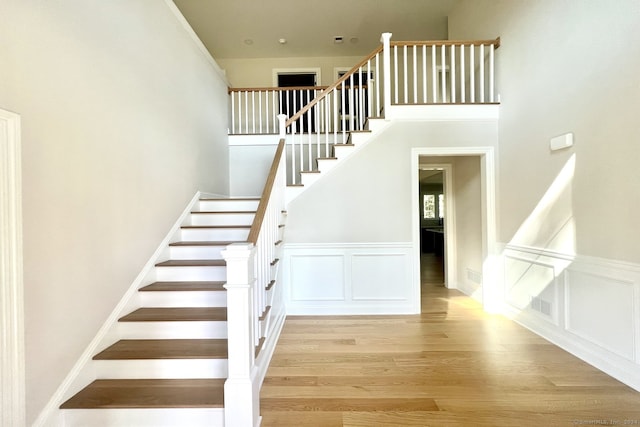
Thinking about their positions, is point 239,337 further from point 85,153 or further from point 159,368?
point 85,153

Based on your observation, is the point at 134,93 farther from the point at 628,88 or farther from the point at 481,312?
the point at 481,312

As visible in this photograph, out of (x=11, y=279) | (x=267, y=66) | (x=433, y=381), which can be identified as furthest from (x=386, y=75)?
(x=267, y=66)

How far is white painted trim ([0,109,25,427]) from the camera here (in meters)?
1.35

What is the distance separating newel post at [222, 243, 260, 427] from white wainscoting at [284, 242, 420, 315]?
191cm

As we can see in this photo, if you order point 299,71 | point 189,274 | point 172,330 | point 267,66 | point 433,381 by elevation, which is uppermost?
point 267,66

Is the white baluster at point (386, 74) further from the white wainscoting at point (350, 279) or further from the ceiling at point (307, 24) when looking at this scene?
the ceiling at point (307, 24)

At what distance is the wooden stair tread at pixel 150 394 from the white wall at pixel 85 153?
21cm

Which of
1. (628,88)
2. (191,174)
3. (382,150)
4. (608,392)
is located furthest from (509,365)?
(191,174)

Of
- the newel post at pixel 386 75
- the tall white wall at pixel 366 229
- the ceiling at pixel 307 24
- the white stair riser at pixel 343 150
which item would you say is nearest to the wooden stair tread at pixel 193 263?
the tall white wall at pixel 366 229

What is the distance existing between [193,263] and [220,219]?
2.43 ft

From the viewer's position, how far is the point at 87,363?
1.83 meters

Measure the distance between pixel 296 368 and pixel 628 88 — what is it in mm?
3166

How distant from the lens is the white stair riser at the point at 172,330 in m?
2.13

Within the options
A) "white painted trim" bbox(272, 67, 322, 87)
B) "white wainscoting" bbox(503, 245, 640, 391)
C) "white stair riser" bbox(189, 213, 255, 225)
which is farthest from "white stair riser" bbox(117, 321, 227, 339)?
"white painted trim" bbox(272, 67, 322, 87)
